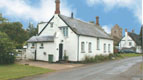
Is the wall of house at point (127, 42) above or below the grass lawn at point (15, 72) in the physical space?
A: above

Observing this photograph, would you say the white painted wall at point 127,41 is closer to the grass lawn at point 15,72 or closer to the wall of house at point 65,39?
the wall of house at point 65,39

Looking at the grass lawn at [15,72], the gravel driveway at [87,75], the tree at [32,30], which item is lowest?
the gravel driveway at [87,75]

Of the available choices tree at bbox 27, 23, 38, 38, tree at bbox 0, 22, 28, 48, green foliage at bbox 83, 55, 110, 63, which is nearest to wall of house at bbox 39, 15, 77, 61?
green foliage at bbox 83, 55, 110, 63

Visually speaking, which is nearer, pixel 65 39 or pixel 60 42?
pixel 60 42

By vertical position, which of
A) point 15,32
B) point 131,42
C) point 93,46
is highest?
point 15,32

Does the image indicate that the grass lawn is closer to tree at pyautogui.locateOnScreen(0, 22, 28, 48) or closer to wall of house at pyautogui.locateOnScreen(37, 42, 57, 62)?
wall of house at pyautogui.locateOnScreen(37, 42, 57, 62)

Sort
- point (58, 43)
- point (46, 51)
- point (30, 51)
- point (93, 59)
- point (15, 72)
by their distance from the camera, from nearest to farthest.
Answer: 1. point (15, 72)
2. point (58, 43)
3. point (46, 51)
4. point (93, 59)
5. point (30, 51)

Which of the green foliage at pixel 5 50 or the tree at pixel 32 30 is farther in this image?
the tree at pixel 32 30

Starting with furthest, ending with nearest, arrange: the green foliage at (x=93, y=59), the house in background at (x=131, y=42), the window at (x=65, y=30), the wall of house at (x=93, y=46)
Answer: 1. the house in background at (x=131, y=42)
2. the window at (x=65, y=30)
3. the wall of house at (x=93, y=46)
4. the green foliage at (x=93, y=59)

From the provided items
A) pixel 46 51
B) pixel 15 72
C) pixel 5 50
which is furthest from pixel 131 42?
pixel 15 72

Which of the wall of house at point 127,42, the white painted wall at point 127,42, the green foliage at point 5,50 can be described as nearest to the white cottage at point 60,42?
the green foliage at point 5,50

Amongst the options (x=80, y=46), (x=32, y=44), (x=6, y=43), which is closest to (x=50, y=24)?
(x=32, y=44)

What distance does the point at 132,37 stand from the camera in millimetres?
Answer: 61406

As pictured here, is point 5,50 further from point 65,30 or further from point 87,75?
point 87,75
